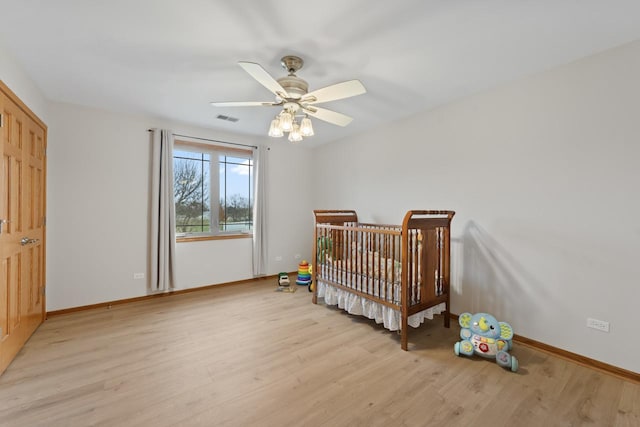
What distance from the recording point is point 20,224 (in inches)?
89.3

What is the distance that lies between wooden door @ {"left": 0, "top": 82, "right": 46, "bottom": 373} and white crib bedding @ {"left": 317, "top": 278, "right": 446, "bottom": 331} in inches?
107

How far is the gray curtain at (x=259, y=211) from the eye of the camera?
14.0 ft

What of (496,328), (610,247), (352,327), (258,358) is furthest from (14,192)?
(610,247)

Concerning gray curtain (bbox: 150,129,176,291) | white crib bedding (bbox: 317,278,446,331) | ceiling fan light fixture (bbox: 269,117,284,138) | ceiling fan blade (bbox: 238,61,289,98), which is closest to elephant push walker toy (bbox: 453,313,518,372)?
white crib bedding (bbox: 317,278,446,331)

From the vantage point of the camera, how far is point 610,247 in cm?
197

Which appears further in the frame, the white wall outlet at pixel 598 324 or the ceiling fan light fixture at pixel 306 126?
the ceiling fan light fixture at pixel 306 126

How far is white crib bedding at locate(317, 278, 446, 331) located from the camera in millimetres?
2473

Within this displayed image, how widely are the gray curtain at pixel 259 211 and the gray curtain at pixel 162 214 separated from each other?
3.83 ft

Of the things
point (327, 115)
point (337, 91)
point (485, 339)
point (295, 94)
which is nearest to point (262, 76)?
point (295, 94)

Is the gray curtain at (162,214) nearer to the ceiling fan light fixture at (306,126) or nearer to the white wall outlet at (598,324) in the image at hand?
the ceiling fan light fixture at (306,126)

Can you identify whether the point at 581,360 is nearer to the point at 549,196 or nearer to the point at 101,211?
the point at 549,196

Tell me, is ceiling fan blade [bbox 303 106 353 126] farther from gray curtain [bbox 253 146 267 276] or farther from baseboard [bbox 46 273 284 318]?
baseboard [bbox 46 273 284 318]

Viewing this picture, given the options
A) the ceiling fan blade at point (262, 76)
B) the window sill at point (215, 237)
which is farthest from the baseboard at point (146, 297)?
the ceiling fan blade at point (262, 76)

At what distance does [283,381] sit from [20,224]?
8.39ft
